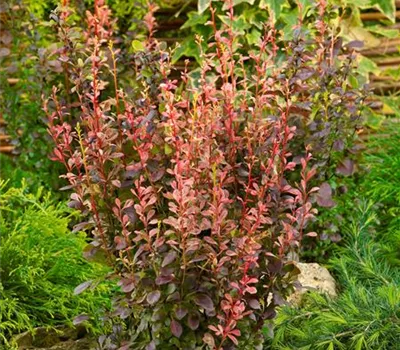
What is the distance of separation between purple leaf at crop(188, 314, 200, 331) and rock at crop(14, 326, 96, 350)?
65cm

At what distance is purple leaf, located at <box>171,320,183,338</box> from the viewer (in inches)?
97.3

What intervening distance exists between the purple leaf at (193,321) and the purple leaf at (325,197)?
1.20m

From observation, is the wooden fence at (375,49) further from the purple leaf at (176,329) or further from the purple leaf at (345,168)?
the purple leaf at (176,329)

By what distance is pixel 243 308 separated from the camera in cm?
242

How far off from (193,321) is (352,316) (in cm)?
62

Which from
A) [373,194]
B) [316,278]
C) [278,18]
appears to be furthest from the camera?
[278,18]

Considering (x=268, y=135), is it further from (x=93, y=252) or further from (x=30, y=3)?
(x=30, y=3)

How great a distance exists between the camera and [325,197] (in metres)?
3.57

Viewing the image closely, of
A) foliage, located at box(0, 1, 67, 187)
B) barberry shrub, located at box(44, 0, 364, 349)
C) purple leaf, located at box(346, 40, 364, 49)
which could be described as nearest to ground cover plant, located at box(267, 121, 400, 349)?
barberry shrub, located at box(44, 0, 364, 349)

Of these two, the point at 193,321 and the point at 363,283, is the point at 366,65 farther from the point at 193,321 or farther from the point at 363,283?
the point at 193,321

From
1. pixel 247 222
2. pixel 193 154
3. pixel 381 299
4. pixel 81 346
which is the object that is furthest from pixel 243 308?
pixel 81 346

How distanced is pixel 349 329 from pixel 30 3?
9.54 ft

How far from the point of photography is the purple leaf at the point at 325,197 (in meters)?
3.56

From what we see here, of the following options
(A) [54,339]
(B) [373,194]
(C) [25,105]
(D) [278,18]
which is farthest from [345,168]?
(C) [25,105]
